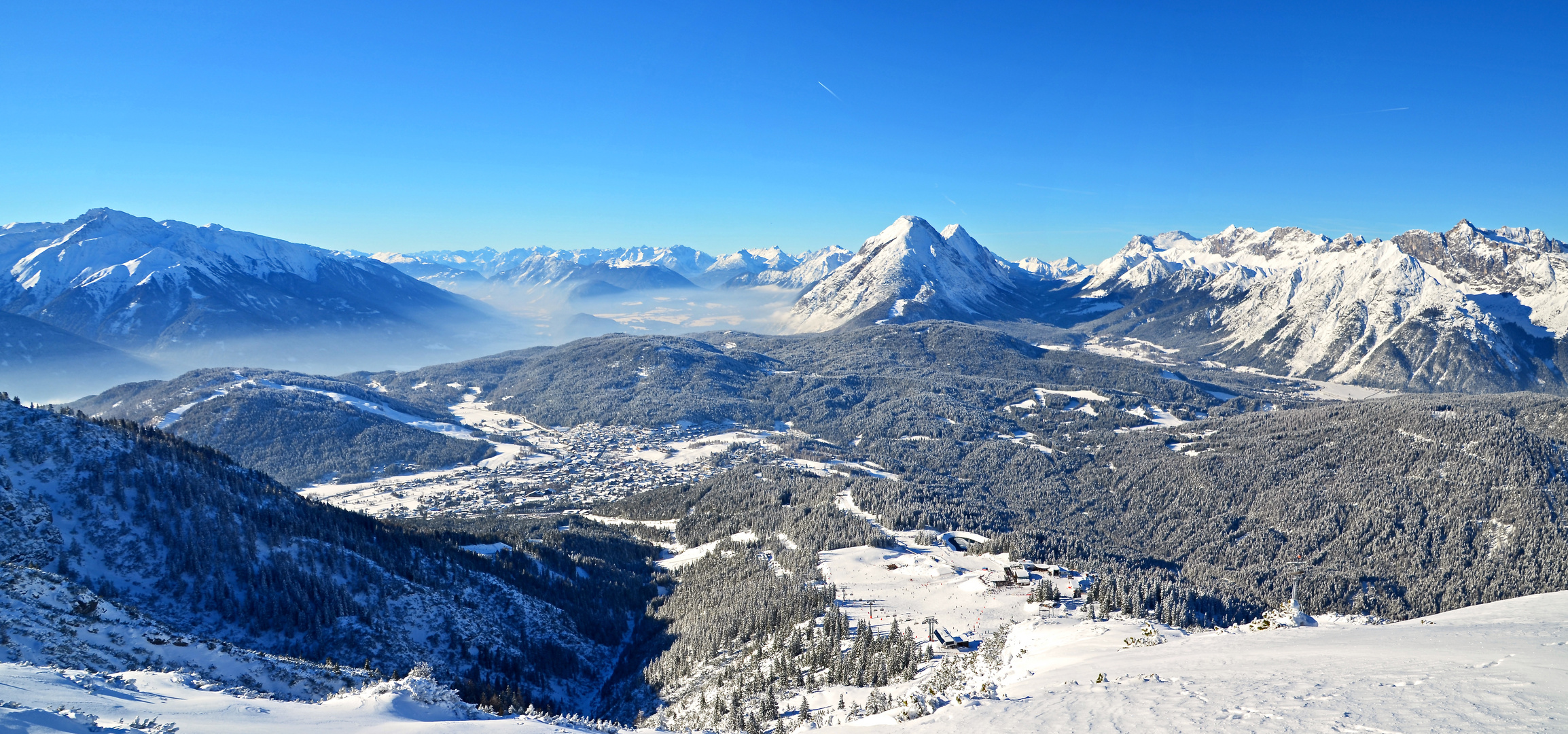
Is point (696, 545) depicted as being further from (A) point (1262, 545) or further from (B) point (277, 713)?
(A) point (1262, 545)

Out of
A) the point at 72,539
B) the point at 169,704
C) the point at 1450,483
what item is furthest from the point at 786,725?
the point at 1450,483

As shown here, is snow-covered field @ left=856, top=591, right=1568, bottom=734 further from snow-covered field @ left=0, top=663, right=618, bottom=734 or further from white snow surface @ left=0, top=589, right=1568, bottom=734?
snow-covered field @ left=0, top=663, right=618, bottom=734

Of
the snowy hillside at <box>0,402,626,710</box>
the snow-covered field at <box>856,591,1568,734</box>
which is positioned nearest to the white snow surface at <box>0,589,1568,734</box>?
the snow-covered field at <box>856,591,1568,734</box>

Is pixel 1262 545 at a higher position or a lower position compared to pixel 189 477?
lower

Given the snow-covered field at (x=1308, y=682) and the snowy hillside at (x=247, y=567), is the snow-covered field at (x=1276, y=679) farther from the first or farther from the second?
the snowy hillside at (x=247, y=567)

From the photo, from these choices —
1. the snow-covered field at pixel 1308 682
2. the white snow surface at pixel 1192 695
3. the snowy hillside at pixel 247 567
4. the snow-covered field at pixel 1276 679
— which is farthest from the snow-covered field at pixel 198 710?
the snowy hillside at pixel 247 567

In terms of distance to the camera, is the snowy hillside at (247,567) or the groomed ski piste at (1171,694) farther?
the snowy hillside at (247,567)

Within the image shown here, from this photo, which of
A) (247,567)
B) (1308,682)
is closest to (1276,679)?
(1308,682)

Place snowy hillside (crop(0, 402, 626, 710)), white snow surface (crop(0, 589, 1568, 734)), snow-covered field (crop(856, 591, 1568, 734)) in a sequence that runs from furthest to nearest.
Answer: snowy hillside (crop(0, 402, 626, 710)) → snow-covered field (crop(856, 591, 1568, 734)) → white snow surface (crop(0, 589, 1568, 734))

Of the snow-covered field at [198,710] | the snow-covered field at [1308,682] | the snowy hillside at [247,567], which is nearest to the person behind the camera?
the snow-covered field at [198,710]

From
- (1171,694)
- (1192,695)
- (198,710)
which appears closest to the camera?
(198,710)

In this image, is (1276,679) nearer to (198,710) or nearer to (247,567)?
(198,710)
